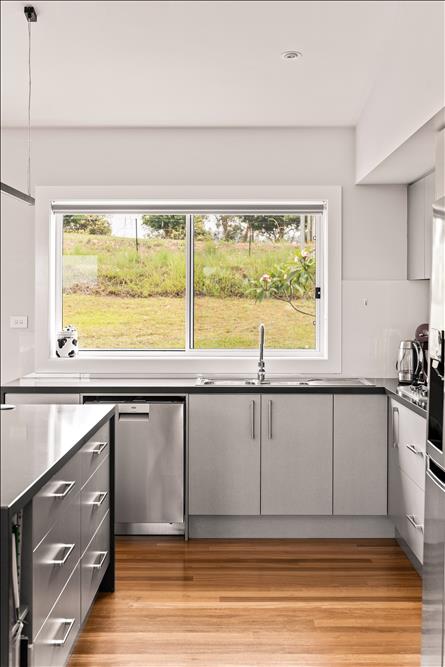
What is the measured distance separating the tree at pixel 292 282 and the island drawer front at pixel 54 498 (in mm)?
2500

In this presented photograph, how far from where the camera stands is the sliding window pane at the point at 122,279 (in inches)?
188

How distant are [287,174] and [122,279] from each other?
1.32m

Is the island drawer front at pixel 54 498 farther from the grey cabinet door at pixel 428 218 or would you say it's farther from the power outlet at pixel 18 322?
the grey cabinet door at pixel 428 218

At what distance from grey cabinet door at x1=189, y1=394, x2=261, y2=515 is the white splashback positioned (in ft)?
2.87

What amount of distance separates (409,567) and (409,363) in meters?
1.24

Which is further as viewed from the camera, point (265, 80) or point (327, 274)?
point (327, 274)

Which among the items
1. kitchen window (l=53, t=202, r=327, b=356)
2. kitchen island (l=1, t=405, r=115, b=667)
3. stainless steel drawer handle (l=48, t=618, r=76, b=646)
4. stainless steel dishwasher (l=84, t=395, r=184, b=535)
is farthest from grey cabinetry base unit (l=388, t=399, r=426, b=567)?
stainless steel drawer handle (l=48, t=618, r=76, b=646)

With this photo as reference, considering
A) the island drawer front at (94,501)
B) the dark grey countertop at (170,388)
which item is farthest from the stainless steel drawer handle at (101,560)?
the dark grey countertop at (170,388)

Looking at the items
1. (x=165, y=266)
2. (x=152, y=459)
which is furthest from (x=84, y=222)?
(x=152, y=459)

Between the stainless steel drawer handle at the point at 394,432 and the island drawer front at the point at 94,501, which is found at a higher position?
the stainless steel drawer handle at the point at 394,432

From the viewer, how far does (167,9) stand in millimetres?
3191

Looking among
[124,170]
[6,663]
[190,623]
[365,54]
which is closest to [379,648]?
[190,623]

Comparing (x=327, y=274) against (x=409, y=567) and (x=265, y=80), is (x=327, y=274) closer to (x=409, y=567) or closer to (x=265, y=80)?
(x=265, y=80)

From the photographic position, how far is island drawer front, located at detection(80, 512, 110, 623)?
2654 millimetres
